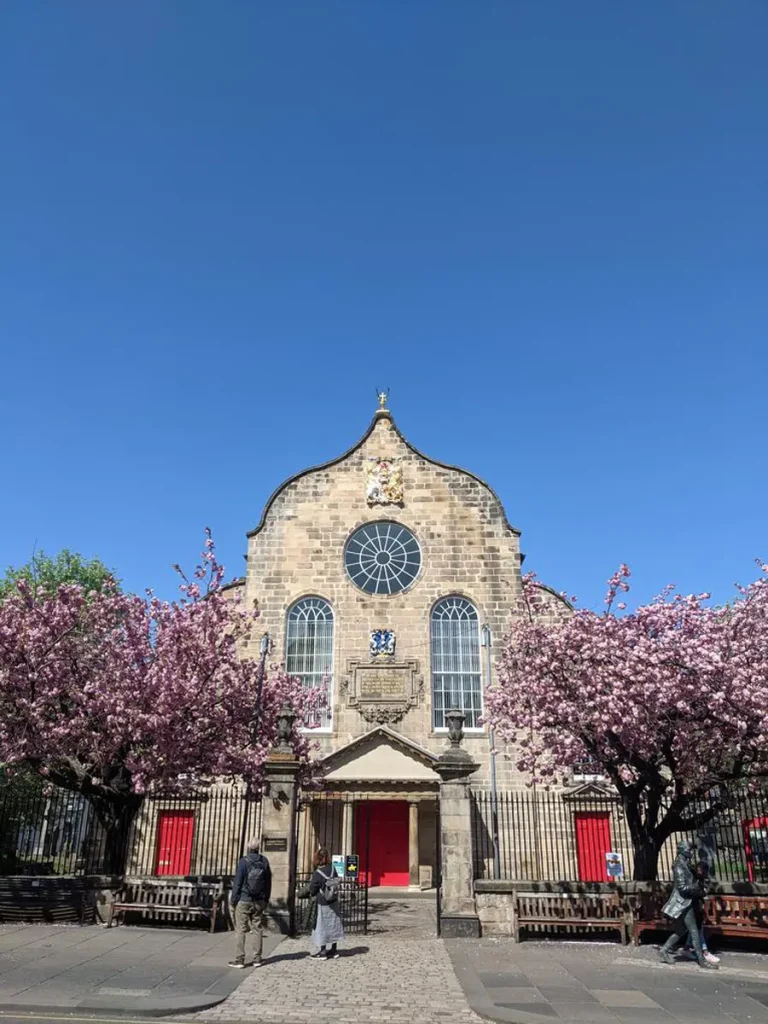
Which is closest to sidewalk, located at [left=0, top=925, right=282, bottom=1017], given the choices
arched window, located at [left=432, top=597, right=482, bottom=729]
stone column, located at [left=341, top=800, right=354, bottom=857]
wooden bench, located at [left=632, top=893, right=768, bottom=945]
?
wooden bench, located at [left=632, top=893, right=768, bottom=945]

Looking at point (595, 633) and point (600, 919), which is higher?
point (595, 633)

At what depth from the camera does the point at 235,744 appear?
57.6 ft

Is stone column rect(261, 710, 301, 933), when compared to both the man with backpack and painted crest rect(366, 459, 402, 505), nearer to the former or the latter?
the man with backpack

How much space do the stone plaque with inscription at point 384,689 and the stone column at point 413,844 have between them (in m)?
2.69

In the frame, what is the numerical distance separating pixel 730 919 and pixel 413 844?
11.9m

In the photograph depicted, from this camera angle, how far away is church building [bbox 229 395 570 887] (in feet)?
76.8

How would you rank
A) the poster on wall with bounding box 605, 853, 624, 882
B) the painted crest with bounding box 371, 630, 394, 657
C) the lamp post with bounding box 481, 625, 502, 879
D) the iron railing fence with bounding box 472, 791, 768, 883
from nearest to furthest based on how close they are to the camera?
1. the poster on wall with bounding box 605, 853, 624, 882
2. the lamp post with bounding box 481, 625, 502, 879
3. the iron railing fence with bounding box 472, 791, 768, 883
4. the painted crest with bounding box 371, 630, 394, 657

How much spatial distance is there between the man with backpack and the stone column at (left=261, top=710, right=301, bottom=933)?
2727 millimetres

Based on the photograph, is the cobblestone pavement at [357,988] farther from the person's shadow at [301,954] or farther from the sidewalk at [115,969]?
the sidewalk at [115,969]

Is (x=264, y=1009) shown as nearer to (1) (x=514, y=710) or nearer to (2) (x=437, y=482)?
(1) (x=514, y=710)

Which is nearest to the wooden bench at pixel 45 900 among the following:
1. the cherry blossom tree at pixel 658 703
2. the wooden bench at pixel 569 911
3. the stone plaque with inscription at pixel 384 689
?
the wooden bench at pixel 569 911

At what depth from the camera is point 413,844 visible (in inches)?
910

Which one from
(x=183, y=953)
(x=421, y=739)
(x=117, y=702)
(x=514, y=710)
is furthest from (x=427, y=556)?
(x=183, y=953)

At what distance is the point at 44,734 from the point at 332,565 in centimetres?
1249
